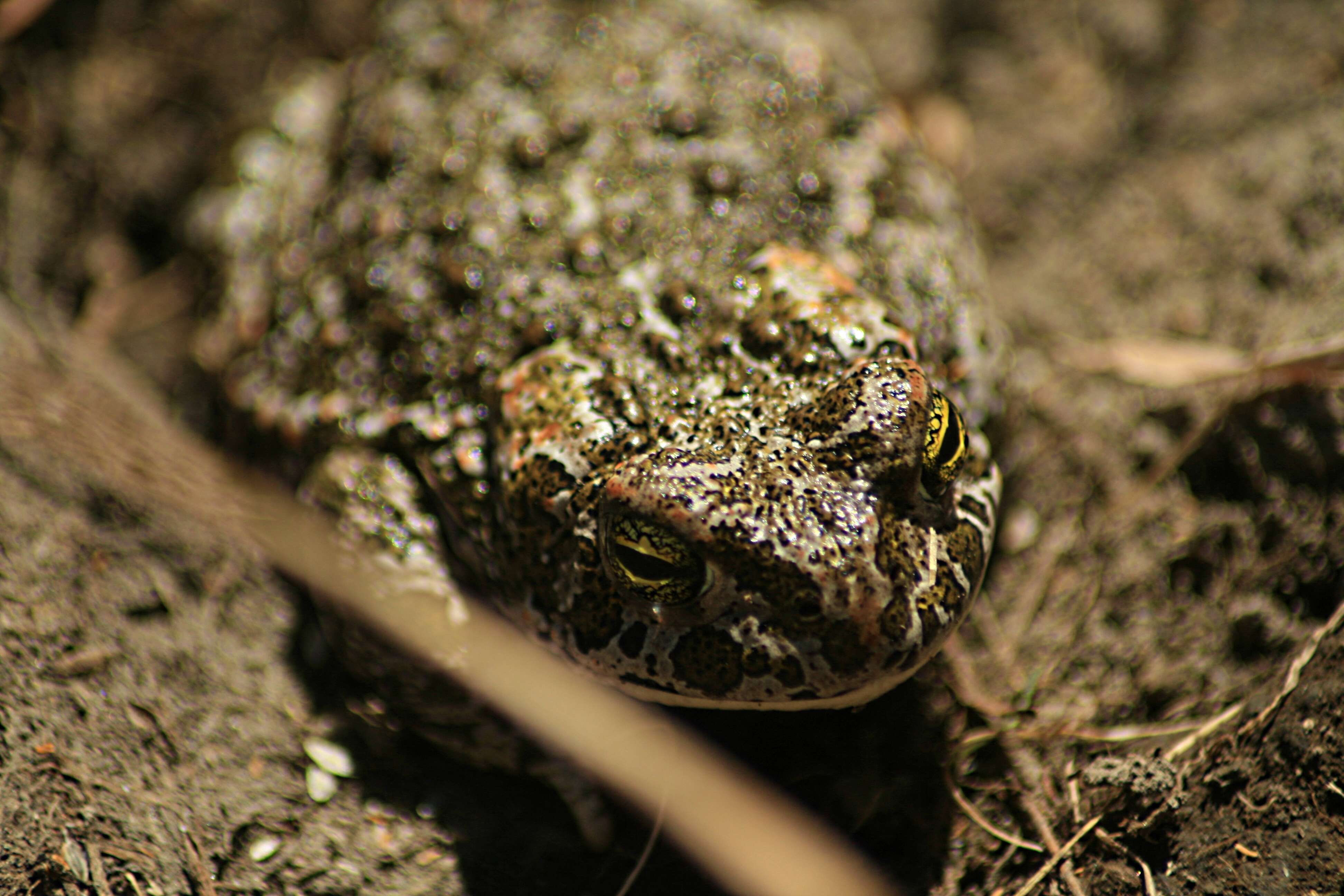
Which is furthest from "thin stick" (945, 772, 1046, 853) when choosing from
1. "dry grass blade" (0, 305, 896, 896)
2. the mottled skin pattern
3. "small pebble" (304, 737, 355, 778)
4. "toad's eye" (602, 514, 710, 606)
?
"small pebble" (304, 737, 355, 778)

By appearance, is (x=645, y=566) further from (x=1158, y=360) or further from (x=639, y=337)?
(x=1158, y=360)

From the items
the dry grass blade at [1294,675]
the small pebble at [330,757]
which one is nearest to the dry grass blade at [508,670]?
the small pebble at [330,757]

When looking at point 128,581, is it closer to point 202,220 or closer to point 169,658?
point 169,658

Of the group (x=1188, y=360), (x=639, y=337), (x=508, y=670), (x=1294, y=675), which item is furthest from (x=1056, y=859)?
(x=1188, y=360)

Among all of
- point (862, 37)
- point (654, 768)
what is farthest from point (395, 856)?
point (862, 37)

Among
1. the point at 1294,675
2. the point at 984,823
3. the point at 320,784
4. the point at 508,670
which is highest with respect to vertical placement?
the point at 1294,675

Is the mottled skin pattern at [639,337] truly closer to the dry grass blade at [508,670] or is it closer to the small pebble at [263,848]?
the dry grass blade at [508,670]
